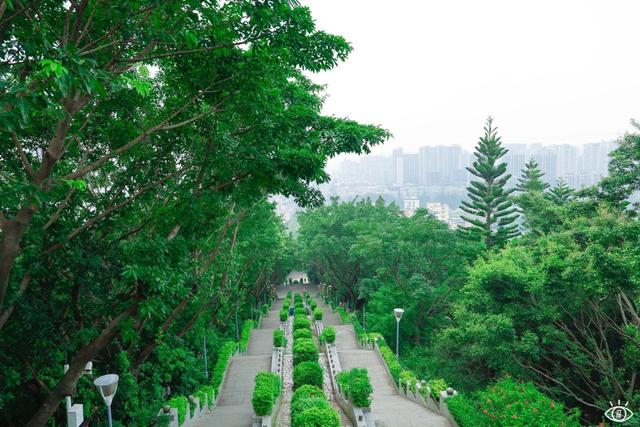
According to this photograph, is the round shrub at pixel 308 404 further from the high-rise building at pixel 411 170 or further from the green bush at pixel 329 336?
the high-rise building at pixel 411 170

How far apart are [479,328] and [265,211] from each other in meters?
7.01

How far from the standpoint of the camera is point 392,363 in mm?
15539

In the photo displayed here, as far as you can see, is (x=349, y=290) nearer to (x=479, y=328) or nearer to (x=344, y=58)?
(x=479, y=328)

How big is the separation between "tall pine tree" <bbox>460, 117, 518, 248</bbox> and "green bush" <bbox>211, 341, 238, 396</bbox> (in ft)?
49.8

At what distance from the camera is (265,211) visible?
1427cm

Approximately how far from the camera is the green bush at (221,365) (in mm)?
15124

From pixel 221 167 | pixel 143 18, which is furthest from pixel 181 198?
pixel 143 18

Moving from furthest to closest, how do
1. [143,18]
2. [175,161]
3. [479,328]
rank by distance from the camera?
[479,328] < [175,161] < [143,18]

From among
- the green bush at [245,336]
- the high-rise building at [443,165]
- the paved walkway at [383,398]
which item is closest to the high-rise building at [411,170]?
the high-rise building at [443,165]

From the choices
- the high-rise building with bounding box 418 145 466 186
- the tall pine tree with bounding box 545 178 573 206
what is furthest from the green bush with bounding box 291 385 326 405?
the high-rise building with bounding box 418 145 466 186

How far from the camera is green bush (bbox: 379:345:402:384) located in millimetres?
14703

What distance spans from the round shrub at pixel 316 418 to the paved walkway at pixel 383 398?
1871 mm

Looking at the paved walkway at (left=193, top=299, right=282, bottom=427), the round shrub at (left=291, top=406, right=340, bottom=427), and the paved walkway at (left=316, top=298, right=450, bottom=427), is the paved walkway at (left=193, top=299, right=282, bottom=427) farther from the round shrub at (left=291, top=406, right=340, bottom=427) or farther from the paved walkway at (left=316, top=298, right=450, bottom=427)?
the paved walkway at (left=316, top=298, right=450, bottom=427)

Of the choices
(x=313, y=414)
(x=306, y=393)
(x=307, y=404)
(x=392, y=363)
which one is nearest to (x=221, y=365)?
(x=392, y=363)
